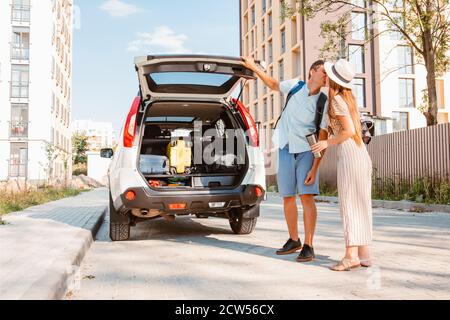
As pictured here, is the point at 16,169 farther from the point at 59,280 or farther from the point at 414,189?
the point at 59,280

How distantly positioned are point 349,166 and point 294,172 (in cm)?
75

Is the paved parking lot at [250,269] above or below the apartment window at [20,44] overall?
below

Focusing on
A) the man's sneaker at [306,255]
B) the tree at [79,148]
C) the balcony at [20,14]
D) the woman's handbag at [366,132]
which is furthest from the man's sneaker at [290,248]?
the tree at [79,148]

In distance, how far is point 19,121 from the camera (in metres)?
34.9

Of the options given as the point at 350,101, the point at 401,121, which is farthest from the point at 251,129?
the point at 401,121

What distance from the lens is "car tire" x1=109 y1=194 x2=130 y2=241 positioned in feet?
19.3

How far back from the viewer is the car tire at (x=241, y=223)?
6473 mm

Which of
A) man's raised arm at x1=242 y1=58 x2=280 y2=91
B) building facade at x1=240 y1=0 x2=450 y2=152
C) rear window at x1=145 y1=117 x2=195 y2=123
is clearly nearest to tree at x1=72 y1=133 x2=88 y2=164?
building facade at x1=240 y1=0 x2=450 y2=152

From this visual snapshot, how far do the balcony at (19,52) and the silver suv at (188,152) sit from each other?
32.0 m

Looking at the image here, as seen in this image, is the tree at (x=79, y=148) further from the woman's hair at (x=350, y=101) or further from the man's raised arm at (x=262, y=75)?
the woman's hair at (x=350, y=101)

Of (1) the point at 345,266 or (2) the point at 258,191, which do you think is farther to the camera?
(2) the point at 258,191

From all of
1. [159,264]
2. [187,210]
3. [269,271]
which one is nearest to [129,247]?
[187,210]

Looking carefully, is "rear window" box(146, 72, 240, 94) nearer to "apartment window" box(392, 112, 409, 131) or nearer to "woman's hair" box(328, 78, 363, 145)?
"woman's hair" box(328, 78, 363, 145)
